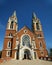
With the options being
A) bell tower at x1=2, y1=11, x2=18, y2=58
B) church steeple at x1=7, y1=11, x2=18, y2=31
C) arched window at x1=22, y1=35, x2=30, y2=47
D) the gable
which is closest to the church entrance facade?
arched window at x1=22, y1=35, x2=30, y2=47

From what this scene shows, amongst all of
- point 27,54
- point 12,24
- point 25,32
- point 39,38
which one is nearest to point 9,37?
point 25,32

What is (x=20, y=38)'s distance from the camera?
3484 centimetres

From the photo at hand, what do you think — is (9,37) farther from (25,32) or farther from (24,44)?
(24,44)

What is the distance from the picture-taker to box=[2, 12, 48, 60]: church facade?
31.9 m

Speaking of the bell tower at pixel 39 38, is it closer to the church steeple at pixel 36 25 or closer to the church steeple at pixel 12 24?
the church steeple at pixel 36 25

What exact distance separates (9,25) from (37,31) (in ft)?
37.0

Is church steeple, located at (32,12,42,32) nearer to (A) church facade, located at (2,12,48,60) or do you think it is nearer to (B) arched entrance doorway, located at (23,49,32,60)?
(A) church facade, located at (2,12,48,60)

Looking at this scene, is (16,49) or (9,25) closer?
(16,49)

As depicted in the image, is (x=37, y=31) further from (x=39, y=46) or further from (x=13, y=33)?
(x=13, y=33)

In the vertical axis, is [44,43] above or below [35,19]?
below

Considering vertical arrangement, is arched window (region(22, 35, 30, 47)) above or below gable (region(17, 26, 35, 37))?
below

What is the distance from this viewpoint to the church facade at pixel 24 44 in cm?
3192

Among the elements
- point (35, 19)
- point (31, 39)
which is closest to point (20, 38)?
point (31, 39)

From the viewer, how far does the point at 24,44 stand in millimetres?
33875
